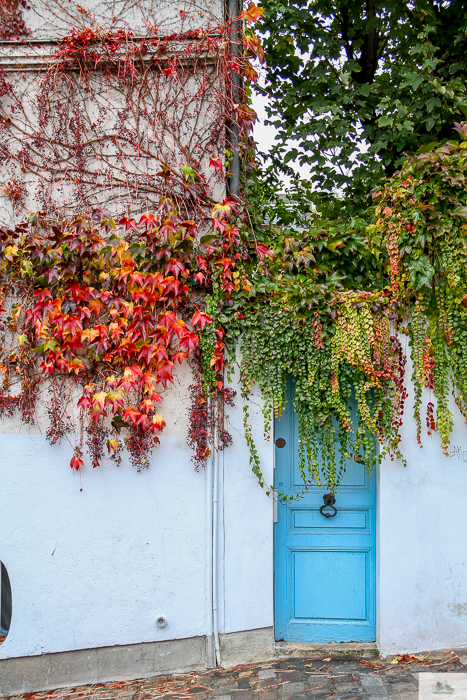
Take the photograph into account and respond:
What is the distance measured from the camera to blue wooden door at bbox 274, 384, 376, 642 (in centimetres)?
381

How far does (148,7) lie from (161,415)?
336 centimetres

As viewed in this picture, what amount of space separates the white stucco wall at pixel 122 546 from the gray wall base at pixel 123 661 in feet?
0.25

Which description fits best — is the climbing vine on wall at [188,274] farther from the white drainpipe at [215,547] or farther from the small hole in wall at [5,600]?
the small hole in wall at [5,600]

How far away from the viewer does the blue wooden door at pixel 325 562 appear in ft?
12.5

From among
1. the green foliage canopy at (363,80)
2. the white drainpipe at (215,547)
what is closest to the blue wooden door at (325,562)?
the white drainpipe at (215,547)

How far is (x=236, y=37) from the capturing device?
3.79 m

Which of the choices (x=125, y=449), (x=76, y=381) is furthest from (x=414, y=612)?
(x=76, y=381)

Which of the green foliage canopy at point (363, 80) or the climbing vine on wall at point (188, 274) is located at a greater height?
the green foliage canopy at point (363, 80)

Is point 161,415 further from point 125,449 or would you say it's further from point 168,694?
point 168,694

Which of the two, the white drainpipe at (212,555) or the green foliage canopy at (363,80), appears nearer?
the white drainpipe at (212,555)

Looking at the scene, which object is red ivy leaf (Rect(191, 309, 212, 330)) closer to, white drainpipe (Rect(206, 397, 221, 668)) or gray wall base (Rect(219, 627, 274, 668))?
white drainpipe (Rect(206, 397, 221, 668))

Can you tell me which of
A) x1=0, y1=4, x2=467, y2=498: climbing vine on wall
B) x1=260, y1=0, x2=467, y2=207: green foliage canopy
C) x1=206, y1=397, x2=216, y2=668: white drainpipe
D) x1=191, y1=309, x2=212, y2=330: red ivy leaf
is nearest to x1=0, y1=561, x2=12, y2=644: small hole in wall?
x1=0, y1=4, x2=467, y2=498: climbing vine on wall

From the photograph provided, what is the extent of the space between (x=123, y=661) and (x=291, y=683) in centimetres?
128

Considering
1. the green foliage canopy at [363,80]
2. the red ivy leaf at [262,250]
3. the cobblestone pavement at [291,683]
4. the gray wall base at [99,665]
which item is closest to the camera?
the cobblestone pavement at [291,683]
